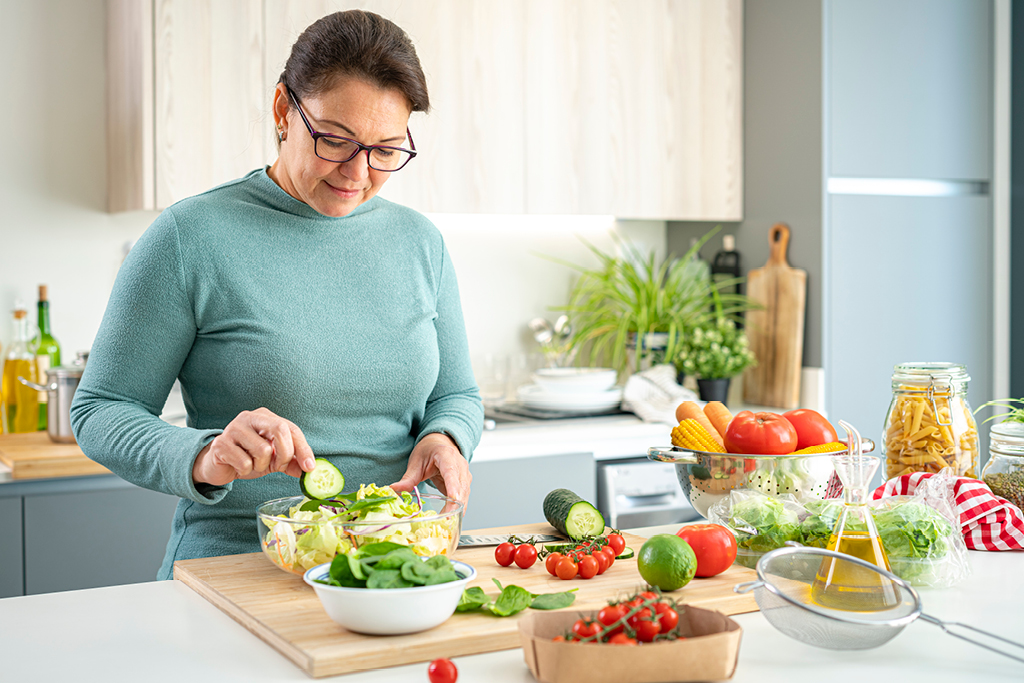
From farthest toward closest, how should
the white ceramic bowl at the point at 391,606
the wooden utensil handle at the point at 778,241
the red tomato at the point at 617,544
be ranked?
the wooden utensil handle at the point at 778,241 < the red tomato at the point at 617,544 < the white ceramic bowl at the point at 391,606

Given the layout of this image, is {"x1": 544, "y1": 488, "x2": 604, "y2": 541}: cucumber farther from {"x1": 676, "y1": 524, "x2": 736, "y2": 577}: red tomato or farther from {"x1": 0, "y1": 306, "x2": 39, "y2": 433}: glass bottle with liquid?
{"x1": 0, "y1": 306, "x2": 39, "y2": 433}: glass bottle with liquid

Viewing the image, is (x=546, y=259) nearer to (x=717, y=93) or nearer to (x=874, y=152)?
(x=717, y=93)

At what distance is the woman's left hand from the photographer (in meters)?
1.38

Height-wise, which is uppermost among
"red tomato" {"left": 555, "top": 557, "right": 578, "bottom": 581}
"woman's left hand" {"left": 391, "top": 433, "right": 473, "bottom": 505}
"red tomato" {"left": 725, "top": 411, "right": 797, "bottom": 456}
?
"red tomato" {"left": 725, "top": 411, "right": 797, "bottom": 456}

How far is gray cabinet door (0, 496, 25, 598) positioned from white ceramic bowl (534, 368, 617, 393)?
4.70ft

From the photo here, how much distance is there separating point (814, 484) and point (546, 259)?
208cm

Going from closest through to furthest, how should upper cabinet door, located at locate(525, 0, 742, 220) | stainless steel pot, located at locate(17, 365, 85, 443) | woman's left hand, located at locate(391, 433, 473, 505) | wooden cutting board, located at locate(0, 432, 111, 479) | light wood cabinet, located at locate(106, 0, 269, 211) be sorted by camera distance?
woman's left hand, located at locate(391, 433, 473, 505) → wooden cutting board, located at locate(0, 432, 111, 479) → stainless steel pot, located at locate(17, 365, 85, 443) → light wood cabinet, located at locate(106, 0, 269, 211) → upper cabinet door, located at locate(525, 0, 742, 220)

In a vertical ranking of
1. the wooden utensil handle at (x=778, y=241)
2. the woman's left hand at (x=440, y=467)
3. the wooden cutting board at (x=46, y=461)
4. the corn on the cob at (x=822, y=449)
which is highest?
the wooden utensil handle at (x=778, y=241)

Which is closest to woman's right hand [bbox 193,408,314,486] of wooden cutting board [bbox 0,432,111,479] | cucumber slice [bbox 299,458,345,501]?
cucumber slice [bbox 299,458,345,501]

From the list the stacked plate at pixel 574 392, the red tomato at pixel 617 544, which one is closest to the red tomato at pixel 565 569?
the red tomato at pixel 617 544

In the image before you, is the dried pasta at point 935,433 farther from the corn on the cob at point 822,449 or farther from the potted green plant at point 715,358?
the potted green plant at point 715,358

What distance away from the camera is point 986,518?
4.44 feet

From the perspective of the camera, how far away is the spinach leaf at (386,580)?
0.94 meters

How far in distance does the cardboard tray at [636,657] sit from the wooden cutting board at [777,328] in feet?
7.50
